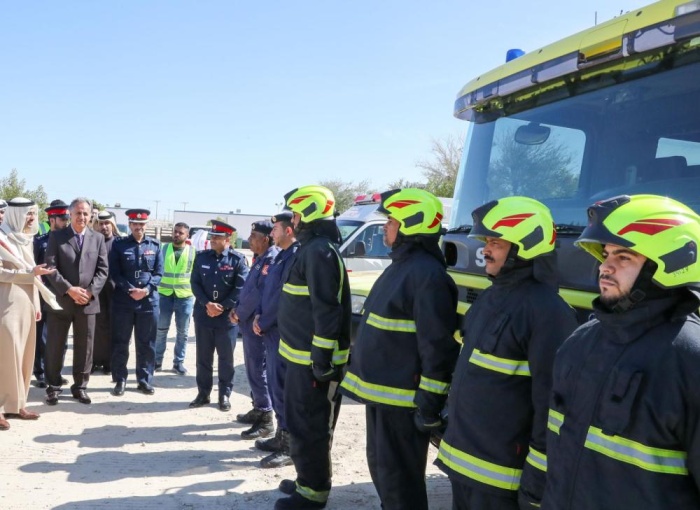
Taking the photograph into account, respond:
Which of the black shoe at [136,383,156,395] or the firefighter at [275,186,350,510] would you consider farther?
the black shoe at [136,383,156,395]

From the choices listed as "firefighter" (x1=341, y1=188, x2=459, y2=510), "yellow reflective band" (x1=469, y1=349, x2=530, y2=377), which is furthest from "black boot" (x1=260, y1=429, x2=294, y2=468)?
"yellow reflective band" (x1=469, y1=349, x2=530, y2=377)

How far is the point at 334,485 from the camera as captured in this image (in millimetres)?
4816

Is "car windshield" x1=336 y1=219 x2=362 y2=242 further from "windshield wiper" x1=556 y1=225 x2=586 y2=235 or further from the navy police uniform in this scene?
"windshield wiper" x1=556 y1=225 x2=586 y2=235

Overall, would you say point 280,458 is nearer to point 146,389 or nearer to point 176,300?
point 146,389

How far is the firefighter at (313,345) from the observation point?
13.4 ft

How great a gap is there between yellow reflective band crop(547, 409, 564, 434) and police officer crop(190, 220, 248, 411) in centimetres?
506

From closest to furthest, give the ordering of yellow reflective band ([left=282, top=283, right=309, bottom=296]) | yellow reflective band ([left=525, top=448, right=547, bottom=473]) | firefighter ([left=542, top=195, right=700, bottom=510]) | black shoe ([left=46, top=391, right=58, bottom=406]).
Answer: firefighter ([left=542, top=195, right=700, bottom=510]), yellow reflective band ([left=525, top=448, right=547, bottom=473]), yellow reflective band ([left=282, top=283, right=309, bottom=296]), black shoe ([left=46, top=391, right=58, bottom=406])

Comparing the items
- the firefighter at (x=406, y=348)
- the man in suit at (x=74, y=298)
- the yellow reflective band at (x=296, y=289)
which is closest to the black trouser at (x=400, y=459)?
the firefighter at (x=406, y=348)

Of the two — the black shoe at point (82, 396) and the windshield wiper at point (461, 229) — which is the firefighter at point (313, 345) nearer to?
the windshield wiper at point (461, 229)

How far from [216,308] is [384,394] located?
3696mm

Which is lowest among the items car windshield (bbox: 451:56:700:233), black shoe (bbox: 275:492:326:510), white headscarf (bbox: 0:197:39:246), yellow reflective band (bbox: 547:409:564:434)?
black shoe (bbox: 275:492:326:510)

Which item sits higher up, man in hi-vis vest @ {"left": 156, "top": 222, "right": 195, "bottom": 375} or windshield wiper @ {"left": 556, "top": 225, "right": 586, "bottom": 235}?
windshield wiper @ {"left": 556, "top": 225, "right": 586, "bottom": 235}

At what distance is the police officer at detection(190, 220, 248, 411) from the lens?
22.3ft

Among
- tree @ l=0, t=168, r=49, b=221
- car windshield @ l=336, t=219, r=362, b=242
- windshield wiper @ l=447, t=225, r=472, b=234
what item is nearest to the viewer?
windshield wiper @ l=447, t=225, r=472, b=234
